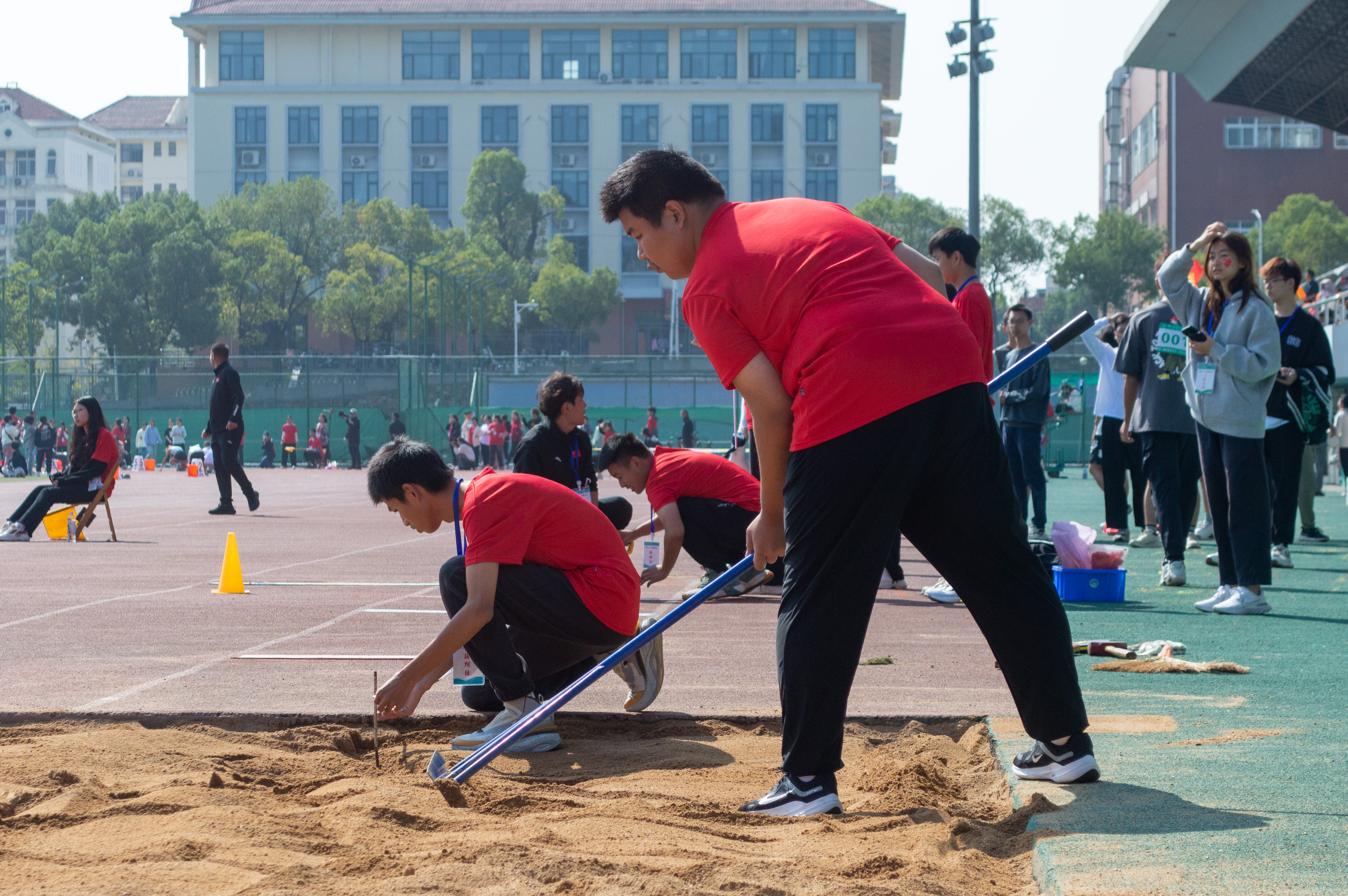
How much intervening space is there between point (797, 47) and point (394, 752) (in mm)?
85852

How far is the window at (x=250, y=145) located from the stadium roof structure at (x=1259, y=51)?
7492cm

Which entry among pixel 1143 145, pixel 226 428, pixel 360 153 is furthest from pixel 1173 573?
pixel 1143 145

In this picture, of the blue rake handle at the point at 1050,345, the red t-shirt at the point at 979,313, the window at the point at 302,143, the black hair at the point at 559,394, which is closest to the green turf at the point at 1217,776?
the blue rake handle at the point at 1050,345

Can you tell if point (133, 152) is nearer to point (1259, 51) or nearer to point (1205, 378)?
point (1259, 51)

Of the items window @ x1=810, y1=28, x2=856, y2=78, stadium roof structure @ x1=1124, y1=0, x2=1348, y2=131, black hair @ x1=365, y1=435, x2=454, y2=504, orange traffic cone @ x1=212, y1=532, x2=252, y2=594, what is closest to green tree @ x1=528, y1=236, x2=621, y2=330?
window @ x1=810, y1=28, x2=856, y2=78

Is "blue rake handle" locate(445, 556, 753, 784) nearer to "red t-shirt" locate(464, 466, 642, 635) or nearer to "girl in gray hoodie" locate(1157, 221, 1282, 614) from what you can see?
"red t-shirt" locate(464, 466, 642, 635)

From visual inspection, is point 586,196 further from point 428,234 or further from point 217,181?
point 217,181

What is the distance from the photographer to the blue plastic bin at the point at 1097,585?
7402 millimetres

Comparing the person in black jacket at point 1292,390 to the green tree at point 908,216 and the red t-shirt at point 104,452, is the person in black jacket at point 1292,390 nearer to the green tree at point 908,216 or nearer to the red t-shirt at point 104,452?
the red t-shirt at point 104,452

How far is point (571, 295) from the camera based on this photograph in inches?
3036

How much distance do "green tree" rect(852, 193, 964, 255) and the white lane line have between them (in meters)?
70.0

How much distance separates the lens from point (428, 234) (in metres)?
76.8

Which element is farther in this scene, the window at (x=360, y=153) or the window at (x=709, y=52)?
the window at (x=360, y=153)

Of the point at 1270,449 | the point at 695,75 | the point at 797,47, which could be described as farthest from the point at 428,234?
Answer: the point at 1270,449
